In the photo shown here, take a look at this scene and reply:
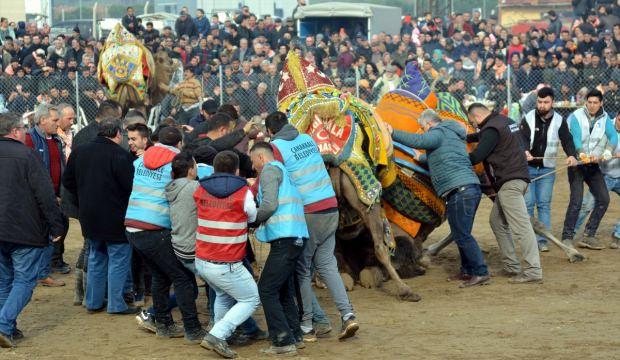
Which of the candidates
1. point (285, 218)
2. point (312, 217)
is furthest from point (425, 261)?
point (285, 218)

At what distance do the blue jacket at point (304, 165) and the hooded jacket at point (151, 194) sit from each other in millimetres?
904

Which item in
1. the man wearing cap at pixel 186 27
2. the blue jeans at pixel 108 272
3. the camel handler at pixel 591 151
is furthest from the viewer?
the man wearing cap at pixel 186 27

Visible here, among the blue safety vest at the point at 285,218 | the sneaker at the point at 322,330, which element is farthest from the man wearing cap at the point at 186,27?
the blue safety vest at the point at 285,218

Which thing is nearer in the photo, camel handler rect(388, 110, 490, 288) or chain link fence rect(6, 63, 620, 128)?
camel handler rect(388, 110, 490, 288)

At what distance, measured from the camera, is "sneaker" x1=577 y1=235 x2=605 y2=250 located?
487 inches

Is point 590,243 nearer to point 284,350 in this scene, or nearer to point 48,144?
point 284,350

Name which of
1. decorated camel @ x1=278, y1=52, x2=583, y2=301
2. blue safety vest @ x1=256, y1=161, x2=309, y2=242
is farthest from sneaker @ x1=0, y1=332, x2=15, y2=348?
decorated camel @ x1=278, y1=52, x2=583, y2=301

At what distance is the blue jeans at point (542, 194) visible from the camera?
1204 cm

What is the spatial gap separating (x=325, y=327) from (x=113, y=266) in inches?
79.7

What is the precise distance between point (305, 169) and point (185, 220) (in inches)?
39.8

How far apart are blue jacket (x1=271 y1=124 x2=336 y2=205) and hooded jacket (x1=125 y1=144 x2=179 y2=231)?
0.90 metres

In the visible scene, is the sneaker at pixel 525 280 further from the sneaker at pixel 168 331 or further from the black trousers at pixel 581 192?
the sneaker at pixel 168 331

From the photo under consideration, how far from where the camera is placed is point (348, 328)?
322 inches

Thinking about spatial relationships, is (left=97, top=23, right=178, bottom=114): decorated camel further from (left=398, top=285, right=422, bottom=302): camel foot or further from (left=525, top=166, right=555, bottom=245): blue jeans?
(left=398, top=285, right=422, bottom=302): camel foot
